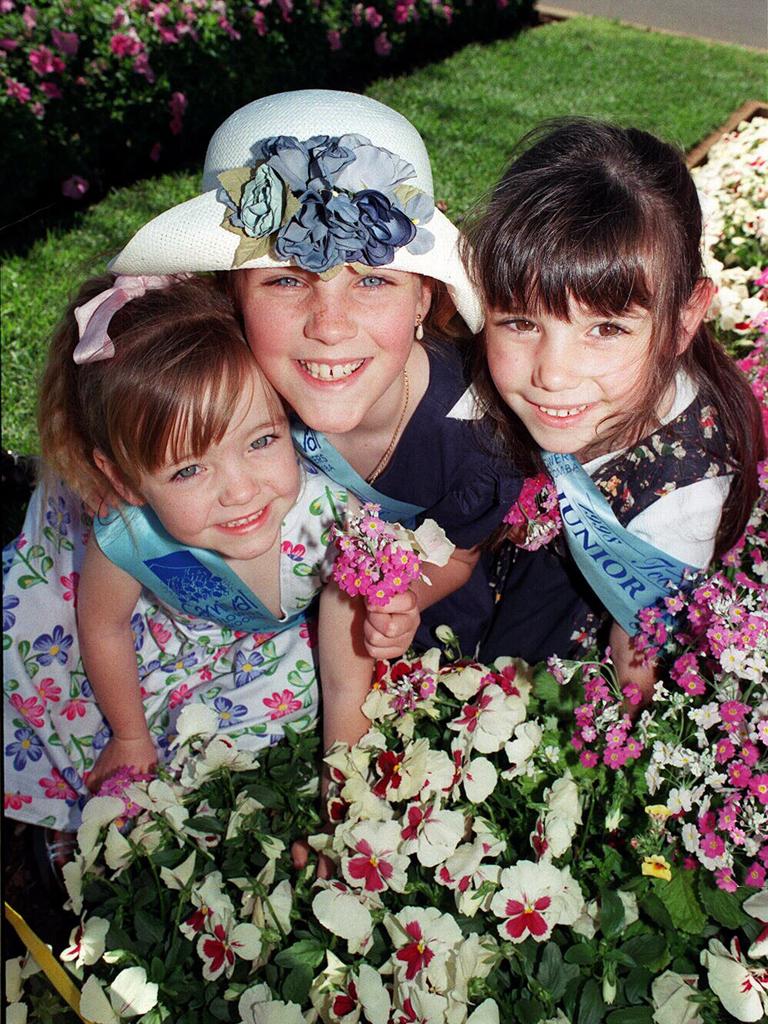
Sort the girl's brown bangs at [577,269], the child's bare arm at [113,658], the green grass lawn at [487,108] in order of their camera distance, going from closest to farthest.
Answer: the girl's brown bangs at [577,269] → the child's bare arm at [113,658] → the green grass lawn at [487,108]

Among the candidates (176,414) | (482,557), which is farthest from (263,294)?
(482,557)

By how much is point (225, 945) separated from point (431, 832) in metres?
0.38

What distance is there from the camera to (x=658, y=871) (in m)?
1.71

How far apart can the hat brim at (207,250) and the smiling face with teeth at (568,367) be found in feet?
0.41

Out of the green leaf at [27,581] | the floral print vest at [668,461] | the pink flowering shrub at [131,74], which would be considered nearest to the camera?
the floral print vest at [668,461]

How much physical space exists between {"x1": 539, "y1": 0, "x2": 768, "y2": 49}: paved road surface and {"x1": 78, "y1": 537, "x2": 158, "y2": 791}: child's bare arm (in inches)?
255

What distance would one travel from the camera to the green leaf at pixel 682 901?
1711 millimetres

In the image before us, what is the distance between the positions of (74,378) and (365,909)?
106 centimetres

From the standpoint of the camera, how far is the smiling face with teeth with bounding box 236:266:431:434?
175cm

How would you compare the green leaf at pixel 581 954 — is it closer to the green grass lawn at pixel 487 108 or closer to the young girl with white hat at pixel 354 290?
the young girl with white hat at pixel 354 290

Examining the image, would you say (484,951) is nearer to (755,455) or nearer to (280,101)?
(755,455)

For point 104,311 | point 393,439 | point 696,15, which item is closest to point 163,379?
point 104,311

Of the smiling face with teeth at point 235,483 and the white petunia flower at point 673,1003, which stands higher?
the smiling face with teeth at point 235,483

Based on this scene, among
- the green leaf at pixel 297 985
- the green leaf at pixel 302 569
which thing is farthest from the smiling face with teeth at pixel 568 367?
the green leaf at pixel 297 985
